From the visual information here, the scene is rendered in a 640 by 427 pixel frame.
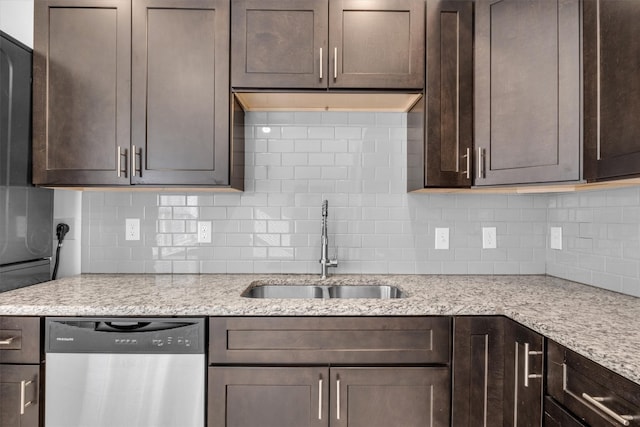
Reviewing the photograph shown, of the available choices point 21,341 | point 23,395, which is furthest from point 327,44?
point 23,395

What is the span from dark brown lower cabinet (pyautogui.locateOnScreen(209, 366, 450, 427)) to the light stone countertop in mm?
228

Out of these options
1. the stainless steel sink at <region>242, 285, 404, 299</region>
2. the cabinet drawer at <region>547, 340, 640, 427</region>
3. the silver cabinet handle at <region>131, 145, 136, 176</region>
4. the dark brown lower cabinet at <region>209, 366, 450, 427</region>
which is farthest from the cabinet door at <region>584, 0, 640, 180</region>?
the silver cabinet handle at <region>131, 145, 136, 176</region>

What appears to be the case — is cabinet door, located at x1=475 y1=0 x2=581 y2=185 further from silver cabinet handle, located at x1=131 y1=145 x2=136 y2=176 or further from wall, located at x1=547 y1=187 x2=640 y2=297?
silver cabinet handle, located at x1=131 y1=145 x2=136 y2=176

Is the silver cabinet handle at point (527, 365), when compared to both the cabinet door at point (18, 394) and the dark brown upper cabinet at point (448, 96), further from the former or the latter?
the cabinet door at point (18, 394)

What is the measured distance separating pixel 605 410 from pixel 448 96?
134 centimetres

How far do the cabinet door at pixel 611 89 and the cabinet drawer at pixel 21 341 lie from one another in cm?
212

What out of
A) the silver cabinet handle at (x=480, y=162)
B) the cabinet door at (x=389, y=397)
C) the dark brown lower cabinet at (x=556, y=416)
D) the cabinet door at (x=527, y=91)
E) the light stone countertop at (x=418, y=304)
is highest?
the cabinet door at (x=527, y=91)

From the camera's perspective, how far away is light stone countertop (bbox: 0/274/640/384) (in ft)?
3.64

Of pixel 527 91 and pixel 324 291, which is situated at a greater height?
pixel 527 91

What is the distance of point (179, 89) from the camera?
174 cm

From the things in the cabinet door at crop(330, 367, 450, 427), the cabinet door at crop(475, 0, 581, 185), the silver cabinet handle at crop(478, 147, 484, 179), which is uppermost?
the cabinet door at crop(475, 0, 581, 185)

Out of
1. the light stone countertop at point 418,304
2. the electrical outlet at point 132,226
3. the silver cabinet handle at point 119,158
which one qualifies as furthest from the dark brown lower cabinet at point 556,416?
the electrical outlet at point 132,226

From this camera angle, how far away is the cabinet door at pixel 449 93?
5.80 ft

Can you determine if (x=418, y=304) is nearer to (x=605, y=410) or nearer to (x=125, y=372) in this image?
(x=605, y=410)
